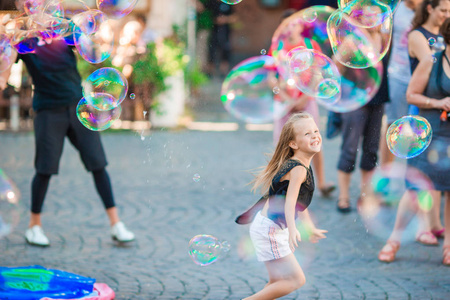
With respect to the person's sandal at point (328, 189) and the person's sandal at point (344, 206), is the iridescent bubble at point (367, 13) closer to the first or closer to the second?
the person's sandal at point (344, 206)

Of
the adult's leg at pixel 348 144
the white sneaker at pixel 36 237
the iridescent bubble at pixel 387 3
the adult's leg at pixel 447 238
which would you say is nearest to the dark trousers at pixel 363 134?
the adult's leg at pixel 348 144

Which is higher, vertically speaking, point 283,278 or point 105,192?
point 283,278

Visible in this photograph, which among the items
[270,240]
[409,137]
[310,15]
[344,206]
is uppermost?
[310,15]

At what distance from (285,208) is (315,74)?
1375 millimetres

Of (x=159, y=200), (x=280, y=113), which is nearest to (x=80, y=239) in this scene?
(x=159, y=200)

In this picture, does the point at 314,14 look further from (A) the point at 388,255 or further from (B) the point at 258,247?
(B) the point at 258,247

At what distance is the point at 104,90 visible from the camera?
13.5ft

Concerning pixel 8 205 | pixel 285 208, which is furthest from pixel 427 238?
pixel 8 205

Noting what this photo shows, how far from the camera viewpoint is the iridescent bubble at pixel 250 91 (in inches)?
200

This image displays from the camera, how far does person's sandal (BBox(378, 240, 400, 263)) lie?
440 cm

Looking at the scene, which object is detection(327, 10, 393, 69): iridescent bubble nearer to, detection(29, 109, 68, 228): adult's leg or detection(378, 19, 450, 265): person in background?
A: detection(378, 19, 450, 265): person in background

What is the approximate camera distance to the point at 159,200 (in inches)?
247

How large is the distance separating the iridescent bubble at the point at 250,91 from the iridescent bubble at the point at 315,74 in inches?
33.0

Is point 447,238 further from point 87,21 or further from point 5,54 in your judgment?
point 5,54
